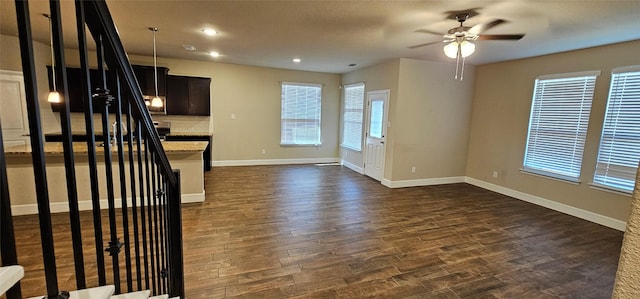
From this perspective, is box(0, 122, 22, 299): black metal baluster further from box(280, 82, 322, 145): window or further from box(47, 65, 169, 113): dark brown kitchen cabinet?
box(280, 82, 322, 145): window

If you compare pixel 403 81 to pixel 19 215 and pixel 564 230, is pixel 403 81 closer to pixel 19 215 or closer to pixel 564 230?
pixel 564 230

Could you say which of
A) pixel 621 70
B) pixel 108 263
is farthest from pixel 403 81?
pixel 108 263

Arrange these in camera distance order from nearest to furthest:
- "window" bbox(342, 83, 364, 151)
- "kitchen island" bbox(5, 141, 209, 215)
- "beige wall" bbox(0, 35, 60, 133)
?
"kitchen island" bbox(5, 141, 209, 215)
"beige wall" bbox(0, 35, 60, 133)
"window" bbox(342, 83, 364, 151)

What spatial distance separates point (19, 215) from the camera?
3658 mm

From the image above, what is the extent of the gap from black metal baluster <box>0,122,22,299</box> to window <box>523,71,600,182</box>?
582cm

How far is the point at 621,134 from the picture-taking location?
3.87 meters

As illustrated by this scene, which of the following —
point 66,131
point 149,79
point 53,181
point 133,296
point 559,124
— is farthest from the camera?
point 149,79

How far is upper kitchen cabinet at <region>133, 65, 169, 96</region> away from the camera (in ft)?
19.0

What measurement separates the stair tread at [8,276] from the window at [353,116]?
651 cm

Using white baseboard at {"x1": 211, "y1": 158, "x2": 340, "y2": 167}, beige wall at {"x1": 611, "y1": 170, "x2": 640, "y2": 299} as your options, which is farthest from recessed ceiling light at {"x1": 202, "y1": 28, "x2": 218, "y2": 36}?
beige wall at {"x1": 611, "y1": 170, "x2": 640, "y2": 299}

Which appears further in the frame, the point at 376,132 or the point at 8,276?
the point at 376,132

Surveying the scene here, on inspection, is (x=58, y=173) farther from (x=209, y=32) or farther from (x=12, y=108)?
(x=209, y=32)

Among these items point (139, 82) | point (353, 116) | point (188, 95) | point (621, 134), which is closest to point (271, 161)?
point (353, 116)

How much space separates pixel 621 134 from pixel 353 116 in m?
4.75
